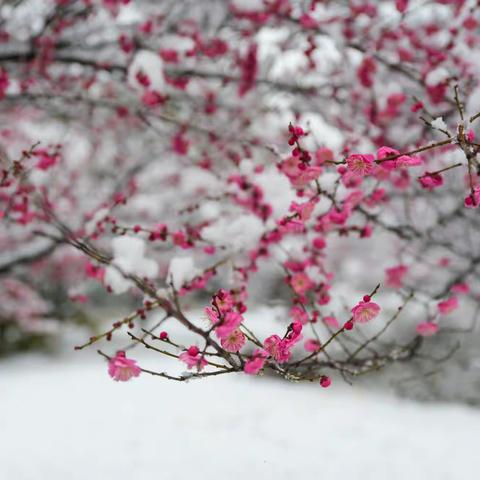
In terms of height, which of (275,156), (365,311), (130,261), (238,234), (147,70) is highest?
(147,70)

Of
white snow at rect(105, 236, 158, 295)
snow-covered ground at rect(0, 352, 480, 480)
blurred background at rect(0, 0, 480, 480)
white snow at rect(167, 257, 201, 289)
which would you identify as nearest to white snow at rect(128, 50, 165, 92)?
blurred background at rect(0, 0, 480, 480)

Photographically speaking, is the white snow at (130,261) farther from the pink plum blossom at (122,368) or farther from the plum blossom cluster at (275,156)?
the pink plum blossom at (122,368)

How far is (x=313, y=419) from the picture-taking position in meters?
4.43

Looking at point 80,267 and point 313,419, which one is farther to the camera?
point 80,267

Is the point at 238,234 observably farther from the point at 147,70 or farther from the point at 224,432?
the point at 224,432

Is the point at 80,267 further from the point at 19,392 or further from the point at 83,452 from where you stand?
the point at 83,452

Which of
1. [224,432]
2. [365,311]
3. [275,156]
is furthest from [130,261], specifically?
[224,432]

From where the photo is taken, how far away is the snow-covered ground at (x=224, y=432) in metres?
3.17

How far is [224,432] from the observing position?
393cm

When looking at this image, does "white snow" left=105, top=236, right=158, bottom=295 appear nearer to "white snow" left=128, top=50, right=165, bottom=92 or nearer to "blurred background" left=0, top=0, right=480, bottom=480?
"blurred background" left=0, top=0, right=480, bottom=480

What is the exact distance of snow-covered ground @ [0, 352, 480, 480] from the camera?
3168 millimetres

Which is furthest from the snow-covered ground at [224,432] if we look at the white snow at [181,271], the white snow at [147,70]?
the white snow at [147,70]

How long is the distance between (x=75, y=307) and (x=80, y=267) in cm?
91

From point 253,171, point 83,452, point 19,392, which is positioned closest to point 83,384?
point 19,392
